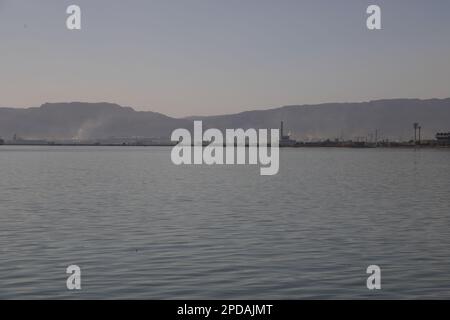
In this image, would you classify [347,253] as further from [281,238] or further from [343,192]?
[343,192]

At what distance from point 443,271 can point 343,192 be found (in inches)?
1532

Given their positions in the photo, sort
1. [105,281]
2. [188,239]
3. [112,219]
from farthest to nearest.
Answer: [112,219] → [188,239] → [105,281]

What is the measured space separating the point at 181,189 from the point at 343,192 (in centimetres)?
1582

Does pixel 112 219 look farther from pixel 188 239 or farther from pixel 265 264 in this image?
pixel 265 264

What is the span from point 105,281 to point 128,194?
37876 millimetres

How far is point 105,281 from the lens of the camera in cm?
2256

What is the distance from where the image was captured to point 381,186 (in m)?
73.3

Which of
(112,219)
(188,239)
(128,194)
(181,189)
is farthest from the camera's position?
(181,189)
